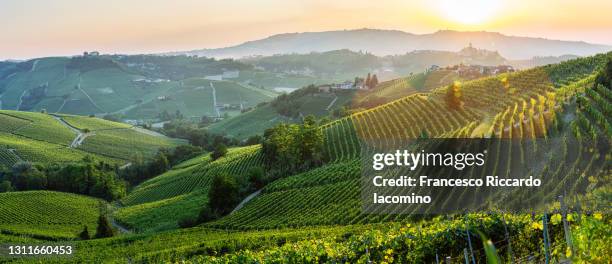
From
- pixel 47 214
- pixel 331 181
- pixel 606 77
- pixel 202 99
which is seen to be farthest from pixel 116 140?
pixel 606 77

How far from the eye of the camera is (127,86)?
190250 mm

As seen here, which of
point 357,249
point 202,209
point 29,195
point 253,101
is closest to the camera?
point 357,249

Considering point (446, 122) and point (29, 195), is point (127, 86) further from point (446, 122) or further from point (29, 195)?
point (446, 122)

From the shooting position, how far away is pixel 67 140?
298 ft

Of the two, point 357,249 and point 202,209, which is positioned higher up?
point 357,249

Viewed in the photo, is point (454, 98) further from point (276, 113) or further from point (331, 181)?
point (276, 113)

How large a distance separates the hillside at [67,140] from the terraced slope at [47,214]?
69.8 feet

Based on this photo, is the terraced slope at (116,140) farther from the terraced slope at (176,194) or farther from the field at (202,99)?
the field at (202,99)

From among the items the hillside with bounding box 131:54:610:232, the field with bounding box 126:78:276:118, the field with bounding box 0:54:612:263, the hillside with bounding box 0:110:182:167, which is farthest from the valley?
the field with bounding box 126:78:276:118

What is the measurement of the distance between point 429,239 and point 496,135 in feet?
66.0

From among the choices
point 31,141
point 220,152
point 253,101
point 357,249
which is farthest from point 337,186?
point 253,101

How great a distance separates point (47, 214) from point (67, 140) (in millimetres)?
44878

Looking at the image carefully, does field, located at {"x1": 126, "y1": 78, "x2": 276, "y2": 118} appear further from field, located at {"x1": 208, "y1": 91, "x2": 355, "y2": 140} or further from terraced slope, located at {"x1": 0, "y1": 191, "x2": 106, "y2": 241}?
terraced slope, located at {"x1": 0, "y1": 191, "x2": 106, "y2": 241}

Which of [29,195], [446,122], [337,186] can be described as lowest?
[29,195]
